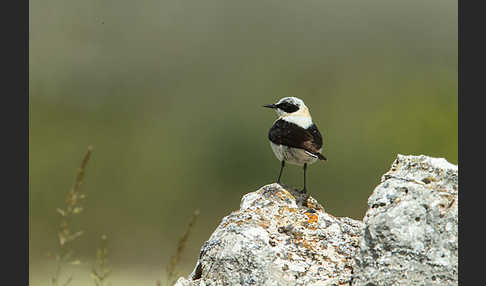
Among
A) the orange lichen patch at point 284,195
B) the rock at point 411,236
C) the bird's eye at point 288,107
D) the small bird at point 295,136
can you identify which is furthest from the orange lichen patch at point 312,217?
the bird's eye at point 288,107

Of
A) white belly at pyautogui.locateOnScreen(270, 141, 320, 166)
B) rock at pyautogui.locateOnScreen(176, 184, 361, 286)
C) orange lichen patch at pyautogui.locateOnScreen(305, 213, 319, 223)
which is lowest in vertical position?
rock at pyautogui.locateOnScreen(176, 184, 361, 286)

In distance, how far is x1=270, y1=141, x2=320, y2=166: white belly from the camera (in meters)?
8.58

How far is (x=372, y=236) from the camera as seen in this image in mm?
5215

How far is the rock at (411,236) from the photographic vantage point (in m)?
5.04

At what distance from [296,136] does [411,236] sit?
3.53m

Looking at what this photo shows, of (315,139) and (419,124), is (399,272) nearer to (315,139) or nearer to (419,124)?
(315,139)

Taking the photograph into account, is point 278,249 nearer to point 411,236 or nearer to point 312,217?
point 312,217

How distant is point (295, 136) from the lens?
8508 mm

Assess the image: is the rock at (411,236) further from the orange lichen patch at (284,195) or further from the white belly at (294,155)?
the white belly at (294,155)

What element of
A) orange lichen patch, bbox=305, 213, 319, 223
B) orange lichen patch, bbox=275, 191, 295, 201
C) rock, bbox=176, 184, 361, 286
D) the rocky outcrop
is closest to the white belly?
orange lichen patch, bbox=275, 191, 295, 201

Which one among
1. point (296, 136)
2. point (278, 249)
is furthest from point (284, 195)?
point (296, 136)

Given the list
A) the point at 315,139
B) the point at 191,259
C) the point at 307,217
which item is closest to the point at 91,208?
the point at 191,259

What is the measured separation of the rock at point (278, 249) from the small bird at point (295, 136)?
6.63 ft

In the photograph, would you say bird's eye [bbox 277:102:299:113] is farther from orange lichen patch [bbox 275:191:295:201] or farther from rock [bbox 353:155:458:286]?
rock [bbox 353:155:458:286]
